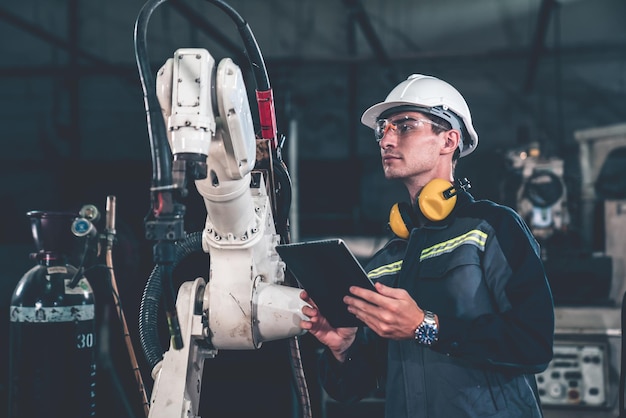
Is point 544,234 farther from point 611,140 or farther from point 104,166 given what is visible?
point 104,166

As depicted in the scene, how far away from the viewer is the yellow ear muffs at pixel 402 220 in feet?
6.12

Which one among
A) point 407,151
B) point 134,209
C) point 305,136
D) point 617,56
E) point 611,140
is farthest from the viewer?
point 305,136

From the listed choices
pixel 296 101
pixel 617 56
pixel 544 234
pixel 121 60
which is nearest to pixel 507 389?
pixel 544 234

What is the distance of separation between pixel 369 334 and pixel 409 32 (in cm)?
515

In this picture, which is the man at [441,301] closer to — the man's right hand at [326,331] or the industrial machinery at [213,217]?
the man's right hand at [326,331]

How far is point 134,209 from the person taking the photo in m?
5.43

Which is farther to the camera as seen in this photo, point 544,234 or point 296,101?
point 296,101

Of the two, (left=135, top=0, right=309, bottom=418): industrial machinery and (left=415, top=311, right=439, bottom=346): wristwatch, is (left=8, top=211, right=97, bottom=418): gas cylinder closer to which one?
(left=135, top=0, right=309, bottom=418): industrial machinery

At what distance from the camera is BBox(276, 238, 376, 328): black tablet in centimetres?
139

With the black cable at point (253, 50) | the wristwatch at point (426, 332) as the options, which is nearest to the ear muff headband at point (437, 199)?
the wristwatch at point (426, 332)

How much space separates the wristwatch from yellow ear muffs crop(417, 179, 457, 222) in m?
0.37

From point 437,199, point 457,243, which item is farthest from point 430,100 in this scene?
point 457,243

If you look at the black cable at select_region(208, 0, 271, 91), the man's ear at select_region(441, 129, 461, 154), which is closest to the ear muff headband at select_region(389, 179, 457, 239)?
the man's ear at select_region(441, 129, 461, 154)

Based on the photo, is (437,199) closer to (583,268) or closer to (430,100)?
(430,100)
